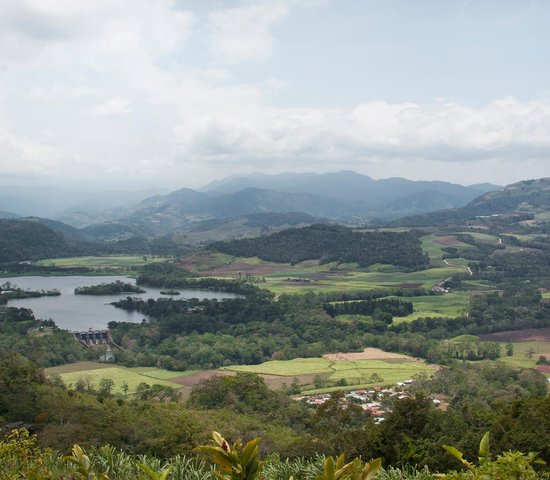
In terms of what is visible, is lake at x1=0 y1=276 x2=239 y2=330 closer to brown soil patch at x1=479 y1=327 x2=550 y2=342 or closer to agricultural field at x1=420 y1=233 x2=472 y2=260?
brown soil patch at x1=479 y1=327 x2=550 y2=342

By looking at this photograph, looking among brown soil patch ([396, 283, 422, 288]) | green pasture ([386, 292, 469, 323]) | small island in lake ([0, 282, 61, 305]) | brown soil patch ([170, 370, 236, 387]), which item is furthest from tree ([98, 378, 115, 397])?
brown soil patch ([396, 283, 422, 288])

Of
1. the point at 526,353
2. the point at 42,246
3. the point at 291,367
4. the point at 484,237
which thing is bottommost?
the point at 526,353

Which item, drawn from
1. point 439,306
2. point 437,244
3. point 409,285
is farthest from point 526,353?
point 437,244

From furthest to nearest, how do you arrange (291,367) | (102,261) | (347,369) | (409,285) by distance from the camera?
(102,261) → (409,285) → (291,367) → (347,369)

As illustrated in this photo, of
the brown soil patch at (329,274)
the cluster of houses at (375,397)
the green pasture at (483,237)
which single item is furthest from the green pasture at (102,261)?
the cluster of houses at (375,397)

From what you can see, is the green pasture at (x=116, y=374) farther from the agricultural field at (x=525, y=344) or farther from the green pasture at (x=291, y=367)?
the agricultural field at (x=525, y=344)

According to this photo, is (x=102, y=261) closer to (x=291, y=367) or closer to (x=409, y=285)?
(x=409, y=285)

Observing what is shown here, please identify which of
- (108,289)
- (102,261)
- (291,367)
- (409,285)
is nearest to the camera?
(291,367)
